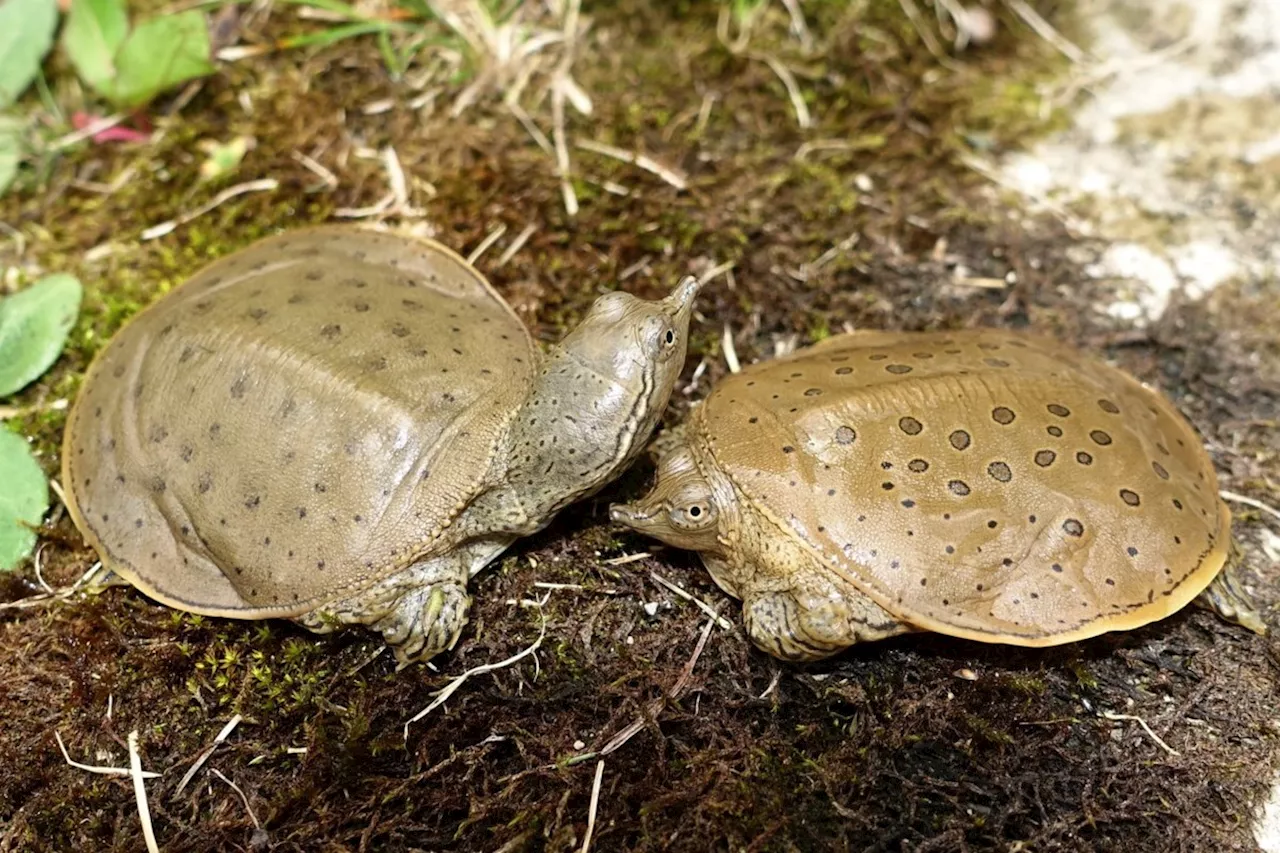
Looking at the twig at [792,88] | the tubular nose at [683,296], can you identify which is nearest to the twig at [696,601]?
the tubular nose at [683,296]

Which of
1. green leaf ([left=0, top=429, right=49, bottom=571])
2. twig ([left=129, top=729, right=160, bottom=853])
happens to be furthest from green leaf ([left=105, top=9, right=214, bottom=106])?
twig ([left=129, top=729, right=160, bottom=853])

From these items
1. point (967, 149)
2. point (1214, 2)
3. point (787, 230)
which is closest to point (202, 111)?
point (787, 230)

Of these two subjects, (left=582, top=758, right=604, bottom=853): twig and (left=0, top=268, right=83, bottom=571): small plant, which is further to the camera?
(left=0, top=268, right=83, bottom=571): small plant

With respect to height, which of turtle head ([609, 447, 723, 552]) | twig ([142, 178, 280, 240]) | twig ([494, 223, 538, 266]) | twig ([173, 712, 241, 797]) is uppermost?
twig ([142, 178, 280, 240])

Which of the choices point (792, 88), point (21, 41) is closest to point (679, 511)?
point (792, 88)

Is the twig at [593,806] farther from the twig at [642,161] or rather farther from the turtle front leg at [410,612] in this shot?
the twig at [642,161]

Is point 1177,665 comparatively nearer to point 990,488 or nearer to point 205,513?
point 990,488

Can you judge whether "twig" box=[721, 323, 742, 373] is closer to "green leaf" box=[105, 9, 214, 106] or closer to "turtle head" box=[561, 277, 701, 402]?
"turtle head" box=[561, 277, 701, 402]
